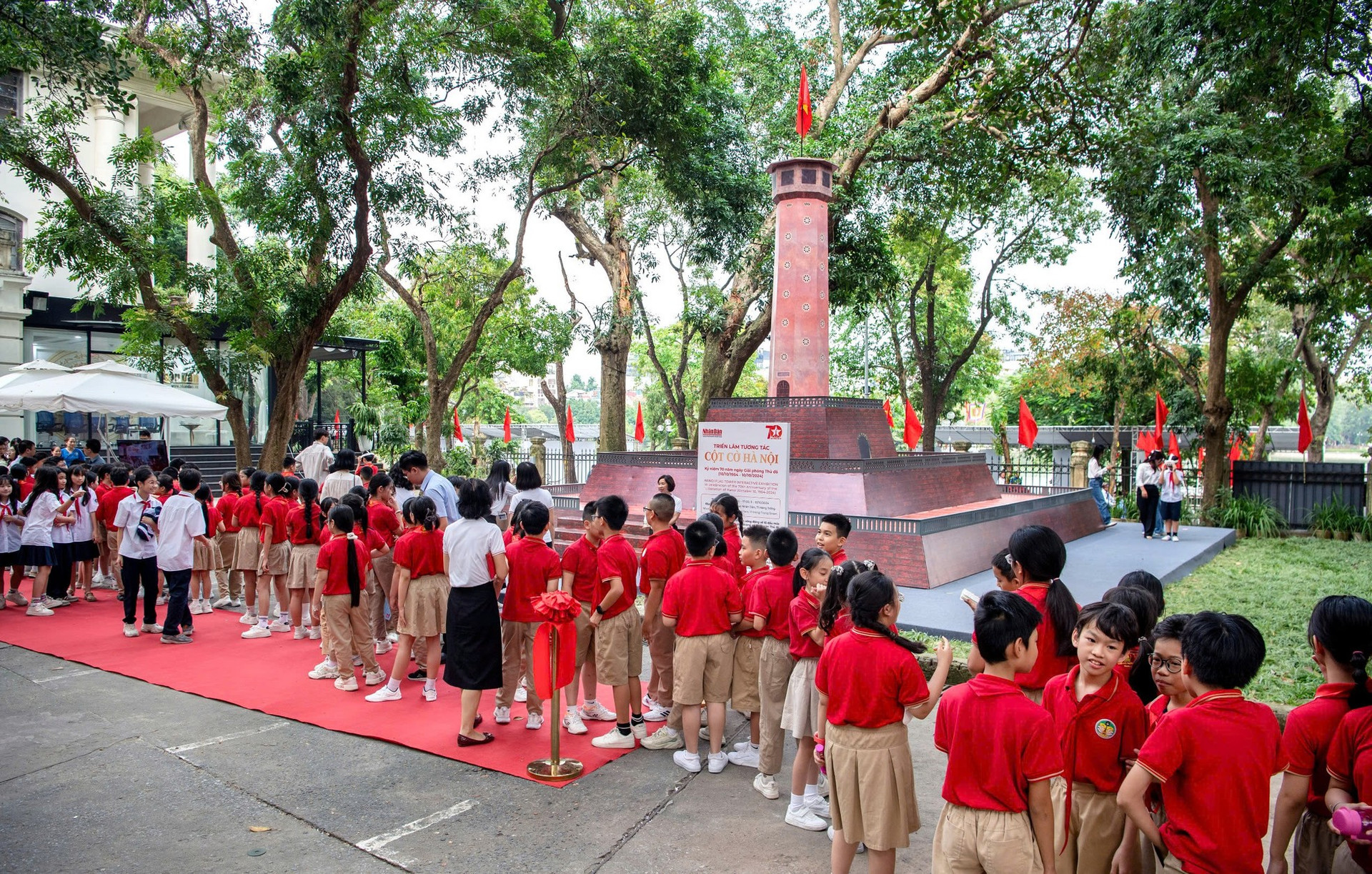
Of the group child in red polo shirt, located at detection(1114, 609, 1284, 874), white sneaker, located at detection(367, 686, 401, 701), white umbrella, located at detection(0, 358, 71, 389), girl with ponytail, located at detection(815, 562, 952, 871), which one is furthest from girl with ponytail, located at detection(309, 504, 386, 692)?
white umbrella, located at detection(0, 358, 71, 389)

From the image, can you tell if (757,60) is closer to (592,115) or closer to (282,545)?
(592,115)

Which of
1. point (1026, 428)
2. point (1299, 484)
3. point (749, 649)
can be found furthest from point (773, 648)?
point (1299, 484)

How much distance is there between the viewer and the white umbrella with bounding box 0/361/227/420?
12766mm

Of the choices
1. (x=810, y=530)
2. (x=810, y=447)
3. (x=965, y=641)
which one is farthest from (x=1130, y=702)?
(x=810, y=447)

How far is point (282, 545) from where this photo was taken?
8492 mm

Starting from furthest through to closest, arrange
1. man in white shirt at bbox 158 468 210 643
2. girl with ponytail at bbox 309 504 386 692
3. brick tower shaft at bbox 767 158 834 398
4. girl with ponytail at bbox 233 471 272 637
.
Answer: brick tower shaft at bbox 767 158 834 398, girl with ponytail at bbox 233 471 272 637, man in white shirt at bbox 158 468 210 643, girl with ponytail at bbox 309 504 386 692

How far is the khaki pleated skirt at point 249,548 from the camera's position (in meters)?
8.60

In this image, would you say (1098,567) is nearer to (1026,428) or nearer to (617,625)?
(1026,428)

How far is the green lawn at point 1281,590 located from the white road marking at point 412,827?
5139 mm

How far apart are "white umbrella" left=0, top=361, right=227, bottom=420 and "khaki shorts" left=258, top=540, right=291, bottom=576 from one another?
254 inches

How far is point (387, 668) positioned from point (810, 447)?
677cm

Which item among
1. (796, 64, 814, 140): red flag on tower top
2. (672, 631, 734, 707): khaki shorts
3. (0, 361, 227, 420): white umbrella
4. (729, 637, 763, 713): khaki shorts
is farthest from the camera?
(796, 64, 814, 140): red flag on tower top

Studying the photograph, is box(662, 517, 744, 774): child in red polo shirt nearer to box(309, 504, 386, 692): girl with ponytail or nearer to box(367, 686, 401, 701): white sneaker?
box(367, 686, 401, 701): white sneaker

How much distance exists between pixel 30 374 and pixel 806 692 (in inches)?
574
